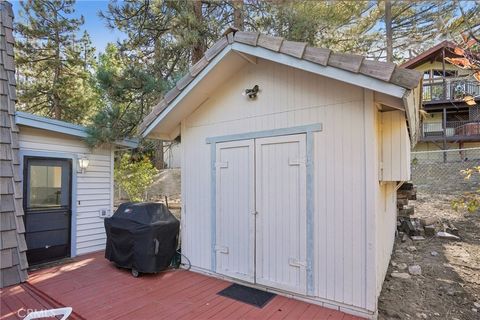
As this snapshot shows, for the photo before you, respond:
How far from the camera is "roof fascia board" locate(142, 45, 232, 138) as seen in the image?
379 centimetres

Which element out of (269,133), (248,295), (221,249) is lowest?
(248,295)

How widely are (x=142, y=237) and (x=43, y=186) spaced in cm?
213

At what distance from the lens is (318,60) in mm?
3047

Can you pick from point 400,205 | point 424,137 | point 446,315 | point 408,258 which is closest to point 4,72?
point 446,315

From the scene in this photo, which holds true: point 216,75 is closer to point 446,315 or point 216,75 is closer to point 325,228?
point 325,228

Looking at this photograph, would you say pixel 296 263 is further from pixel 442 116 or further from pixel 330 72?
pixel 442 116

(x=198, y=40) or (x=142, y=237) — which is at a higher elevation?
(x=198, y=40)

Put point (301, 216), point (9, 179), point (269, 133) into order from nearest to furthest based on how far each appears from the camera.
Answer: point (301, 216), point (269, 133), point (9, 179)

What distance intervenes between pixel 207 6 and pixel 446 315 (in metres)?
7.19

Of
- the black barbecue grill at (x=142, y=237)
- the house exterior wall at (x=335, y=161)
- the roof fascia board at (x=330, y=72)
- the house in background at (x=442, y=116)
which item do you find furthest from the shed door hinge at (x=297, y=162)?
the house in background at (x=442, y=116)

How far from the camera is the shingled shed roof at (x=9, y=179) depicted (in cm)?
399

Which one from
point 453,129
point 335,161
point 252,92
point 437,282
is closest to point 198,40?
point 252,92

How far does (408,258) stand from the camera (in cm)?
501

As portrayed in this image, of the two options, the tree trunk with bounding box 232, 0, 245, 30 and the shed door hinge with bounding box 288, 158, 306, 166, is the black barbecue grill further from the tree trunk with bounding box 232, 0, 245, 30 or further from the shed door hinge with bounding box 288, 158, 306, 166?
the tree trunk with bounding box 232, 0, 245, 30
